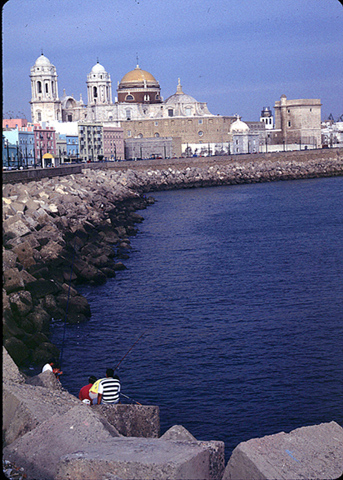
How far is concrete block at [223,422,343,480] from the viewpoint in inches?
152

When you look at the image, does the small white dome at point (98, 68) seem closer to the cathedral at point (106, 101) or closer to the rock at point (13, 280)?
the cathedral at point (106, 101)

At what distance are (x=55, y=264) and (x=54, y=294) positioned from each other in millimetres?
1813

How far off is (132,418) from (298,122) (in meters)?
80.1

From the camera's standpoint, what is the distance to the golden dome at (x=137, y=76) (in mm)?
83500

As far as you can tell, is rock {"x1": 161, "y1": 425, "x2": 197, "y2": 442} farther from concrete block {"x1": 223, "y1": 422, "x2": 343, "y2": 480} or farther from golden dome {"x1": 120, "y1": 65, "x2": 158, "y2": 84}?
golden dome {"x1": 120, "y1": 65, "x2": 158, "y2": 84}

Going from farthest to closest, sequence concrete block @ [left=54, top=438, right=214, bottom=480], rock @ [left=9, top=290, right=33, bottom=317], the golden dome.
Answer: the golden dome → rock @ [left=9, top=290, right=33, bottom=317] → concrete block @ [left=54, top=438, right=214, bottom=480]

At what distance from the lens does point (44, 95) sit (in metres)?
75.7

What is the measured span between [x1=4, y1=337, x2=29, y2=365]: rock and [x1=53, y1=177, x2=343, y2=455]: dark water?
23.1 inches

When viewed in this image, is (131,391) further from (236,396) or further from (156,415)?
(156,415)

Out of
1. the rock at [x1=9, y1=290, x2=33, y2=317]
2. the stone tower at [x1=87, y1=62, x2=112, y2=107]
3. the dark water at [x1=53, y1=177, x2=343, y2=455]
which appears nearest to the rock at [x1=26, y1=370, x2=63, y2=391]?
the dark water at [x1=53, y1=177, x2=343, y2=455]

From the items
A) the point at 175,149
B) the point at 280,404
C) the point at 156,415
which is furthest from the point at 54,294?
the point at 175,149

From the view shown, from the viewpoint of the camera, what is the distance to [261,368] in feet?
28.6

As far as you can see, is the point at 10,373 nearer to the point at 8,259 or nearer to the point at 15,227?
the point at 8,259

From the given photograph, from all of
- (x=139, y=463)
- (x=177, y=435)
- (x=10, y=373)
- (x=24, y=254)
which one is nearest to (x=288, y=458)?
(x=177, y=435)
